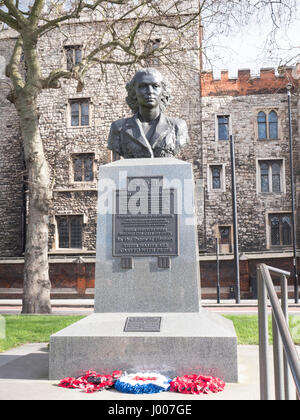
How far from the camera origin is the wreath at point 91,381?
4.79m

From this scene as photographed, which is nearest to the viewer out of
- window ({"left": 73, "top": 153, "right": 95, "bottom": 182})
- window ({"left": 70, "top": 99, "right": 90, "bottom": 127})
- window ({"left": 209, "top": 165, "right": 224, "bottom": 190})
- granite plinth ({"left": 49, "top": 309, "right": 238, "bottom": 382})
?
granite plinth ({"left": 49, "top": 309, "right": 238, "bottom": 382})

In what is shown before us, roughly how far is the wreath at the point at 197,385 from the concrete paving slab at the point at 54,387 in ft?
0.29

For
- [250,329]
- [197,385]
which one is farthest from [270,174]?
[197,385]

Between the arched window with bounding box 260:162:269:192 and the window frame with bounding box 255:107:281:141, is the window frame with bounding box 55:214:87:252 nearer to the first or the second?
the arched window with bounding box 260:162:269:192

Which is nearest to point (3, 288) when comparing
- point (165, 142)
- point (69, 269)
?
point (69, 269)

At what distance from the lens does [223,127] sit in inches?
1248

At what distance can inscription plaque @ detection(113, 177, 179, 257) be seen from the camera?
6.07 meters

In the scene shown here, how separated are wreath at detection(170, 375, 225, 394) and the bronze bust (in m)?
3.13

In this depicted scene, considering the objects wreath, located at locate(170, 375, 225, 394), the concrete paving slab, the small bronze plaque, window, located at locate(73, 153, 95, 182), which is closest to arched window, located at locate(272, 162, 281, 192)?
window, located at locate(73, 153, 95, 182)

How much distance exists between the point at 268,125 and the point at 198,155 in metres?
5.01

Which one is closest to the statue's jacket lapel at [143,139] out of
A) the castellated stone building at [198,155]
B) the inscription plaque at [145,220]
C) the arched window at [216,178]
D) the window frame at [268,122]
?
the inscription plaque at [145,220]

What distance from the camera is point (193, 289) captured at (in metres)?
5.91

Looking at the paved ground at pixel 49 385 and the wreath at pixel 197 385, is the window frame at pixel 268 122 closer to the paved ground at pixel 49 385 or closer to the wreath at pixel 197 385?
the paved ground at pixel 49 385

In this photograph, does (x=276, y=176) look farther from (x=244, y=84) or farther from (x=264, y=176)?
(x=244, y=84)
